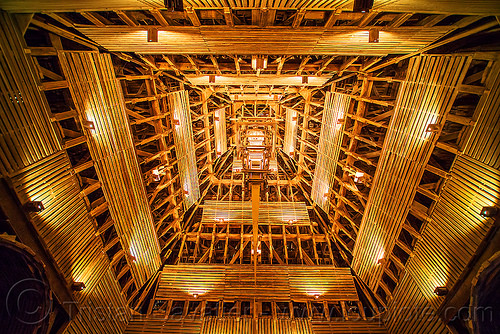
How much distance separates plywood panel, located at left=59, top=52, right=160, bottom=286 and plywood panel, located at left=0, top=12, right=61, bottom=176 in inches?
45.4

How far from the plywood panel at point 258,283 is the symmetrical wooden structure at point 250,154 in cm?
7

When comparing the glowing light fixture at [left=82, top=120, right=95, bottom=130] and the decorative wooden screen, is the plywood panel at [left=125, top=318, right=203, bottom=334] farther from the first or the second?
the glowing light fixture at [left=82, top=120, right=95, bottom=130]

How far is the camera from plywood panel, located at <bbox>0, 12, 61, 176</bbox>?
20.5 feet

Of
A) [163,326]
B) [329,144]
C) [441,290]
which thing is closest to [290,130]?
[329,144]

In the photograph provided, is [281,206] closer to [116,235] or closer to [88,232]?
[116,235]

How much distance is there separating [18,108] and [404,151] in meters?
12.3

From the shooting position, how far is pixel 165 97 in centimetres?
1202

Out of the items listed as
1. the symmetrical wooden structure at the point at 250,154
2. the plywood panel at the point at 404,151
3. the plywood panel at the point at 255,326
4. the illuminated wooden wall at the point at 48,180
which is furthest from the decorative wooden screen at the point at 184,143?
the plywood panel at the point at 404,151

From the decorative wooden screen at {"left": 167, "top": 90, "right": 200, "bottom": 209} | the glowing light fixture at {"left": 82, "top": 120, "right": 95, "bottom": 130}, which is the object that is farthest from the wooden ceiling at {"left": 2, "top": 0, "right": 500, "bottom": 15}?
the decorative wooden screen at {"left": 167, "top": 90, "right": 200, "bottom": 209}

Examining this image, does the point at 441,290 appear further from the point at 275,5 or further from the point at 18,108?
the point at 18,108

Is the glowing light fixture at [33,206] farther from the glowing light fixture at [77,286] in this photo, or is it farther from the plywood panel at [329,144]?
the plywood panel at [329,144]

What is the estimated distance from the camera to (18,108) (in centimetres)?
660

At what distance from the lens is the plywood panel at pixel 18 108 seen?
20.5ft

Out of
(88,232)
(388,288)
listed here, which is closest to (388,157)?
(388,288)
